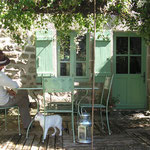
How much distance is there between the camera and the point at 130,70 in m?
6.07

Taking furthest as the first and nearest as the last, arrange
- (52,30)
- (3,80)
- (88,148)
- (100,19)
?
(52,30) < (100,19) < (3,80) < (88,148)

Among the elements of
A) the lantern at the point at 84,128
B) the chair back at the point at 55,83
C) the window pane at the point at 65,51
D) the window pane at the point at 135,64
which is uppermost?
the window pane at the point at 65,51

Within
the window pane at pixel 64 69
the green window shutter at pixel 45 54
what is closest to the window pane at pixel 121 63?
the window pane at pixel 64 69

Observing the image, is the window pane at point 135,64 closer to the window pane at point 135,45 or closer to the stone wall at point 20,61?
the window pane at point 135,45

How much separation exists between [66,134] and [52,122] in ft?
1.25

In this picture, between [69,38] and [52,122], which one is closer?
[52,122]

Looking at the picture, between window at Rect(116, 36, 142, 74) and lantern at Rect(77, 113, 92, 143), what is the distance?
9.75 ft

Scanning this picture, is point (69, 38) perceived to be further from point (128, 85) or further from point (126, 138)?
point (126, 138)

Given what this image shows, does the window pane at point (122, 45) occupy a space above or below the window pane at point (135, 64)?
above

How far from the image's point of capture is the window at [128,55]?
6.05 m

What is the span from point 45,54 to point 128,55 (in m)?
2.02

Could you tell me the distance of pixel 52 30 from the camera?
18.9 feet

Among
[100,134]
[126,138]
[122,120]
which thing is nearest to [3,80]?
[100,134]

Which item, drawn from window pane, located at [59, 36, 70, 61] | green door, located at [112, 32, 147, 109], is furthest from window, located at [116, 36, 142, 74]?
window pane, located at [59, 36, 70, 61]
